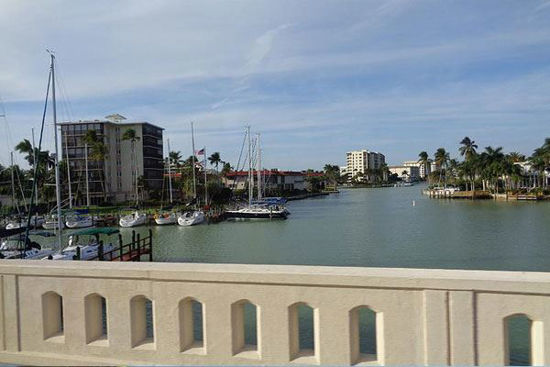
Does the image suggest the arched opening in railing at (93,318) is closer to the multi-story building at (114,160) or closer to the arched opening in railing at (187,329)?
the arched opening in railing at (187,329)

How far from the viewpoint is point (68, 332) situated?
204 inches

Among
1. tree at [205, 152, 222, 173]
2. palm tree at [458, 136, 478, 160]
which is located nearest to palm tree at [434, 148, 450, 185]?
palm tree at [458, 136, 478, 160]

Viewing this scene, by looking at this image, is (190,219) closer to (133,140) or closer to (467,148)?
(133,140)

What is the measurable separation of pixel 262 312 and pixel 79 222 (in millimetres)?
65983

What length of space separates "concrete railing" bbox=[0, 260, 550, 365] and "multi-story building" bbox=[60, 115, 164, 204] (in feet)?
297

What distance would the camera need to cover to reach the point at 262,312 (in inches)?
183

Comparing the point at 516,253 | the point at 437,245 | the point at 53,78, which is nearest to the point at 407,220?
the point at 437,245

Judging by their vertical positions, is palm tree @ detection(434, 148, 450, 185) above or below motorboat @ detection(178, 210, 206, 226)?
above

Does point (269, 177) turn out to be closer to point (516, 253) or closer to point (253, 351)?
point (516, 253)

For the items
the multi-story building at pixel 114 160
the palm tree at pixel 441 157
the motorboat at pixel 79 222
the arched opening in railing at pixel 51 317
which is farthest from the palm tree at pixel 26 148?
the palm tree at pixel 441 157

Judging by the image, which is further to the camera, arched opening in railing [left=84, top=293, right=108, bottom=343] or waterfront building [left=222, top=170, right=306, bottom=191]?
waterfront building [left=222, top=170, right=306, bottom=191]

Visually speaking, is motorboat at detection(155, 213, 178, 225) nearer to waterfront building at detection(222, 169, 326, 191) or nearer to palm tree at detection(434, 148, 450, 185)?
waterfront building at detection(222, 169, 326, 191)

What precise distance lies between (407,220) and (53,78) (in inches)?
1955

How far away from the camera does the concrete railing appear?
4.26 meters
